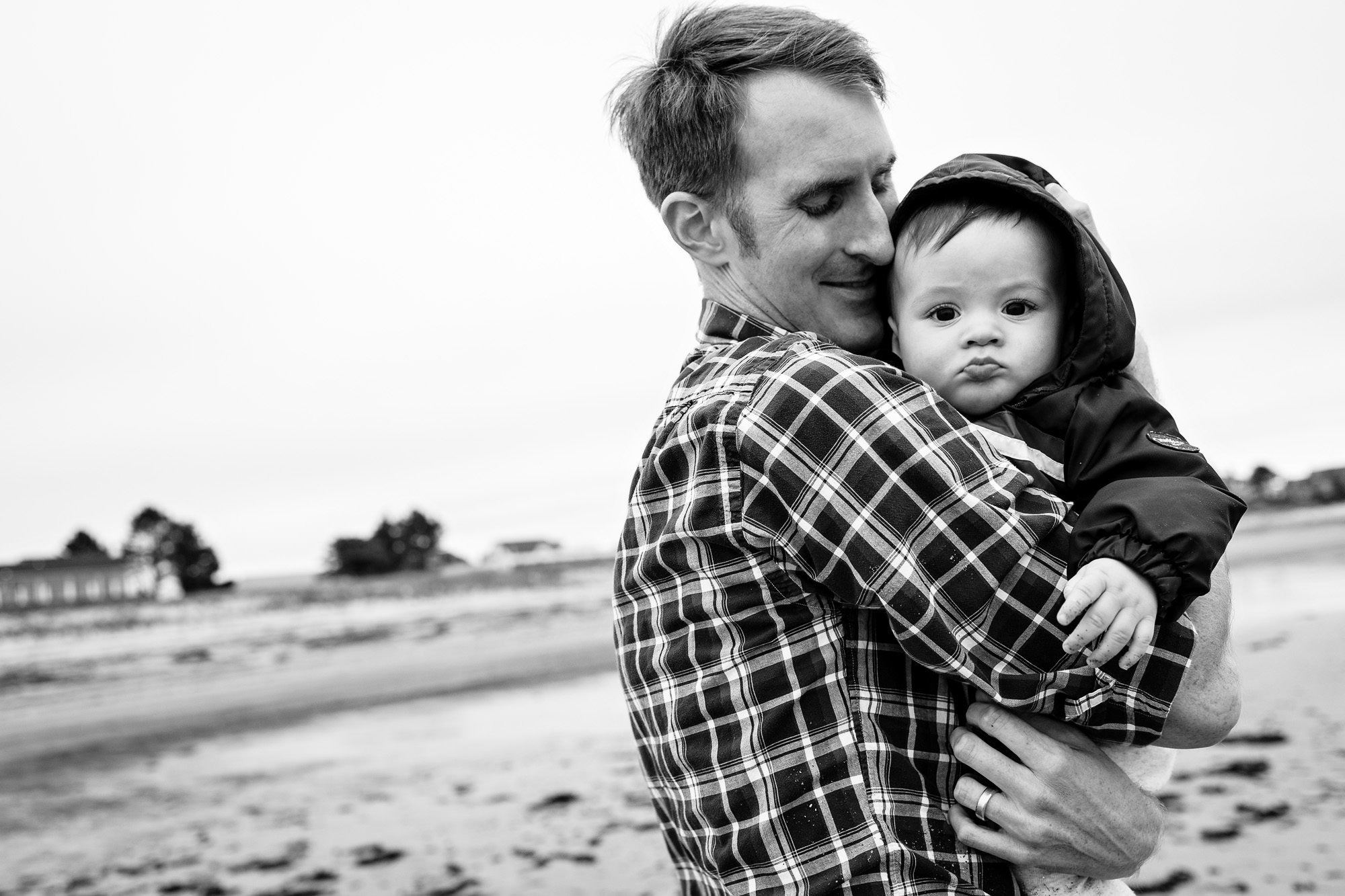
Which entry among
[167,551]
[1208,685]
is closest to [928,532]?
[1208,685]

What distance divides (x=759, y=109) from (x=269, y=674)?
9251 mm

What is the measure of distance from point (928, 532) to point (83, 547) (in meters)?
24.8

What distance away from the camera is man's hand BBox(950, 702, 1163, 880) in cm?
170

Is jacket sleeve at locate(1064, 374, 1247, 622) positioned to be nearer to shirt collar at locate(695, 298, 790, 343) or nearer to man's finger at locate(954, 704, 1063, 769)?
man's finger at locate(954, 704, 1063, 769)

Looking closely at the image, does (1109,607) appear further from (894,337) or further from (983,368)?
(894,337)

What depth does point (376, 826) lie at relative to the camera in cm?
537

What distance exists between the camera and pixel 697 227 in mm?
2244

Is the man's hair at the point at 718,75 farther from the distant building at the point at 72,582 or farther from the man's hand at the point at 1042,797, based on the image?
the distant building at the point at 72,582

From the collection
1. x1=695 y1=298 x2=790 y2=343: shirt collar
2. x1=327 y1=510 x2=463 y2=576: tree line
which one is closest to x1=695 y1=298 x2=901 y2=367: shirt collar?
x1=695 y1=298 x2=790 y2=343: shirt collar

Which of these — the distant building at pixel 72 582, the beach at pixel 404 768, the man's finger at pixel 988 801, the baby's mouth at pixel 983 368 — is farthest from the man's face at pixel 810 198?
the distant building at pixel 72 582

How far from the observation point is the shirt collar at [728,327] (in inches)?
80.6

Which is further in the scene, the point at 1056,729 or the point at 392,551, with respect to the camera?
the point at 392,551

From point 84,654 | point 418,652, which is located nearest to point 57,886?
point 418,652

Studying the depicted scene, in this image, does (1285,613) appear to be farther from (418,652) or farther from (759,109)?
(759,109)
